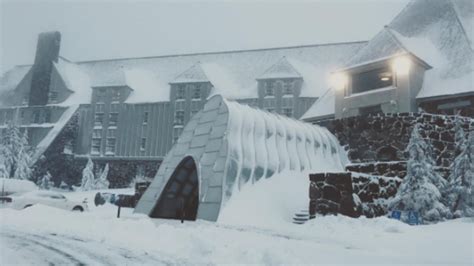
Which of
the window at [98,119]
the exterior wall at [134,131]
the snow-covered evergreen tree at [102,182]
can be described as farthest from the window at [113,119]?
the snow-covered evergreen tree at [102,182]

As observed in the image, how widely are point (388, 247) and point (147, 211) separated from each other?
9.07 m

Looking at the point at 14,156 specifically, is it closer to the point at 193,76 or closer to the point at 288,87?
the point at 193,76

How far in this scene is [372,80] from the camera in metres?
25.1

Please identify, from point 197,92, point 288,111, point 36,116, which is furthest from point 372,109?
point 36,116

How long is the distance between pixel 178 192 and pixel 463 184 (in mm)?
9899

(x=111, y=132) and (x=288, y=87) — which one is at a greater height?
(x=288, y=87)

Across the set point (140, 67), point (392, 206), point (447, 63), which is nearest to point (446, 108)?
point (447, 63)

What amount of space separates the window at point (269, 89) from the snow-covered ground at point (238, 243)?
29.6 metres

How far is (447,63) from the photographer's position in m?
23.5

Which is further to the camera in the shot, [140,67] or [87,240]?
[140,67]

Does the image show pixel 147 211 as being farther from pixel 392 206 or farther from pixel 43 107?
pixel 43 107

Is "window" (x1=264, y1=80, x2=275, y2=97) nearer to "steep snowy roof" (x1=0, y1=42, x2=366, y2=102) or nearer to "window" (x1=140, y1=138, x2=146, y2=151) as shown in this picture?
"steep snowy roof" (x1=0, y1=42, x2=366, y2=102)

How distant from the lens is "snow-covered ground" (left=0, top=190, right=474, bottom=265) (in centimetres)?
700

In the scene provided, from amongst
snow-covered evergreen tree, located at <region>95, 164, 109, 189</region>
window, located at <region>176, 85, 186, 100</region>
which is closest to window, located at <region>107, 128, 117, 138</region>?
snow-covered evergreen tree, located at <region>95, 164, 109, 189</region>
